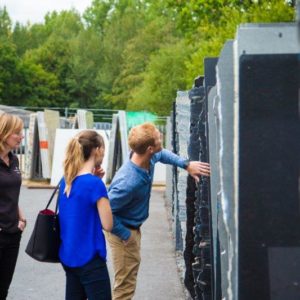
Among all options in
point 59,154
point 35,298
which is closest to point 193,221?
point 35,298

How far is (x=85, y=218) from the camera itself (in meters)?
4.80

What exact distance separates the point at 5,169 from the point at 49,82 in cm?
7529

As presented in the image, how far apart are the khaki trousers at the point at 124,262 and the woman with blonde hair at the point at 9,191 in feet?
2.13

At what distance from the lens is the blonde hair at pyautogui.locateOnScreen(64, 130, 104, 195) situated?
15.9ft

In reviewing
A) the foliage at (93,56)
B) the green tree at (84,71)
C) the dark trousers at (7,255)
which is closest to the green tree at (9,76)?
the foliage at (93,56)

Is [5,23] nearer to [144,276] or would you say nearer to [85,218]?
[144,276]

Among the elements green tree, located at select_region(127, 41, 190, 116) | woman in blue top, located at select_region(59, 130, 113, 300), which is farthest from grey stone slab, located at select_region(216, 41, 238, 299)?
green tree, located at select_region(127, 41, 190, 116)

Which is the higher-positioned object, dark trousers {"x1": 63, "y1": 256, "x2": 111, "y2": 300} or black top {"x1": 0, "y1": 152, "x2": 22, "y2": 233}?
black top {"x1": 0, "y1": 152, "x2": 22, "y2": 233}

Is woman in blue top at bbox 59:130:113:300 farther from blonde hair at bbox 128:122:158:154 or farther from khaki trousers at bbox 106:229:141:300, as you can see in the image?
khaki trousers at bbox 106:229:141:300

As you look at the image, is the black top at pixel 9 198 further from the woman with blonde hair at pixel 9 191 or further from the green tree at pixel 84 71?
the green tree at pixel 84 71

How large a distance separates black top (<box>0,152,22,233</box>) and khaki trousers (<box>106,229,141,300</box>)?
66 cm

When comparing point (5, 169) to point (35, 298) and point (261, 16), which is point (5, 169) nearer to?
point (35, 298)

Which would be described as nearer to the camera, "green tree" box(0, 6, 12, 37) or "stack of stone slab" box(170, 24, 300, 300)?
"stack of stone slab" box(170, 24, 300, 300)

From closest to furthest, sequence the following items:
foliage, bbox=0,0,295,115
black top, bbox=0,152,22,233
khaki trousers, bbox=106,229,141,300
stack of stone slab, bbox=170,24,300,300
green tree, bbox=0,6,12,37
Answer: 1. stack of stone slab, bbox=170,24,300,300
2. black top, bbox=0,152,22,233
3. khaki trousers, bbox=106,229,141,300
4. foliage, bbox=0,0,295,115
5. green tree, bbox=0,6,12,37
